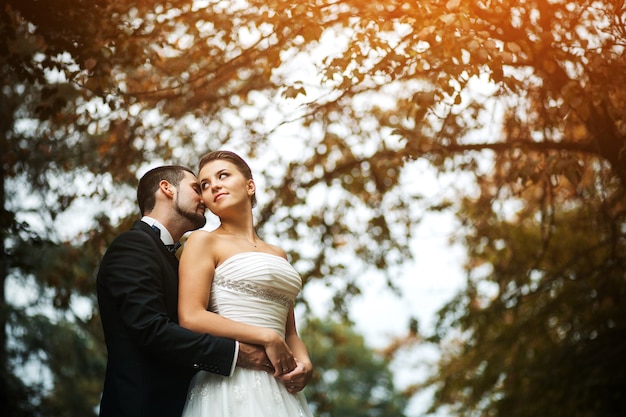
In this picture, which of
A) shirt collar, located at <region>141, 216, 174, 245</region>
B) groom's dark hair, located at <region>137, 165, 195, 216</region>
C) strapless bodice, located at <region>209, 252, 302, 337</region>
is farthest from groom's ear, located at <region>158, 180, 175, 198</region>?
strapless bodice, located at <region>209, 252, 302, 337</region>

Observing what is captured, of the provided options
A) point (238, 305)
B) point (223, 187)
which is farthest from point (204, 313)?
point (223, 187)

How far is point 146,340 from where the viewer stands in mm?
3523

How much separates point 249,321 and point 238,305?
0.32ft

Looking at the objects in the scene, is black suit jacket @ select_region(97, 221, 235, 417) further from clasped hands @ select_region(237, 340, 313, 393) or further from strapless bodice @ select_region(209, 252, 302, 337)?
strapless bodice @ select_region(209, 252, 302, 337)

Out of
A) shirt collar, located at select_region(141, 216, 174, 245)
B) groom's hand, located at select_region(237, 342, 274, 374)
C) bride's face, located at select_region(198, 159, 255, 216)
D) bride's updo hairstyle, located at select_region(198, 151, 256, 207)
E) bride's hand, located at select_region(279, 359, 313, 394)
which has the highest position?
bride's updo hairstyle, located at select_region(198, 151, 256, 207)

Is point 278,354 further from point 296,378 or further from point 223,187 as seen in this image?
point 223,187

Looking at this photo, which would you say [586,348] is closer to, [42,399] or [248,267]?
[248,267]

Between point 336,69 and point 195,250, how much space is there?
7.21 feet

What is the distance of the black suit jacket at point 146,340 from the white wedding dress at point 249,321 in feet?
0.44

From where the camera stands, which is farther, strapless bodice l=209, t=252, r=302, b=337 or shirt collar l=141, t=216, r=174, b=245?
→ shirt collar l=141, t=216, r=174, b=245

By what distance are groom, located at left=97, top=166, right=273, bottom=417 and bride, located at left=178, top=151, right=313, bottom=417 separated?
74 millimetres

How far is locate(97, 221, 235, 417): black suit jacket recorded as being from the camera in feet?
11.6

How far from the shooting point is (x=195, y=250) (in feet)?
12.6

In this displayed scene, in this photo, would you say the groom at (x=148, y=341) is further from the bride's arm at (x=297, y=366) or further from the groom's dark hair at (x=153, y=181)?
the groom's dark hair at (x=153, y=181)
